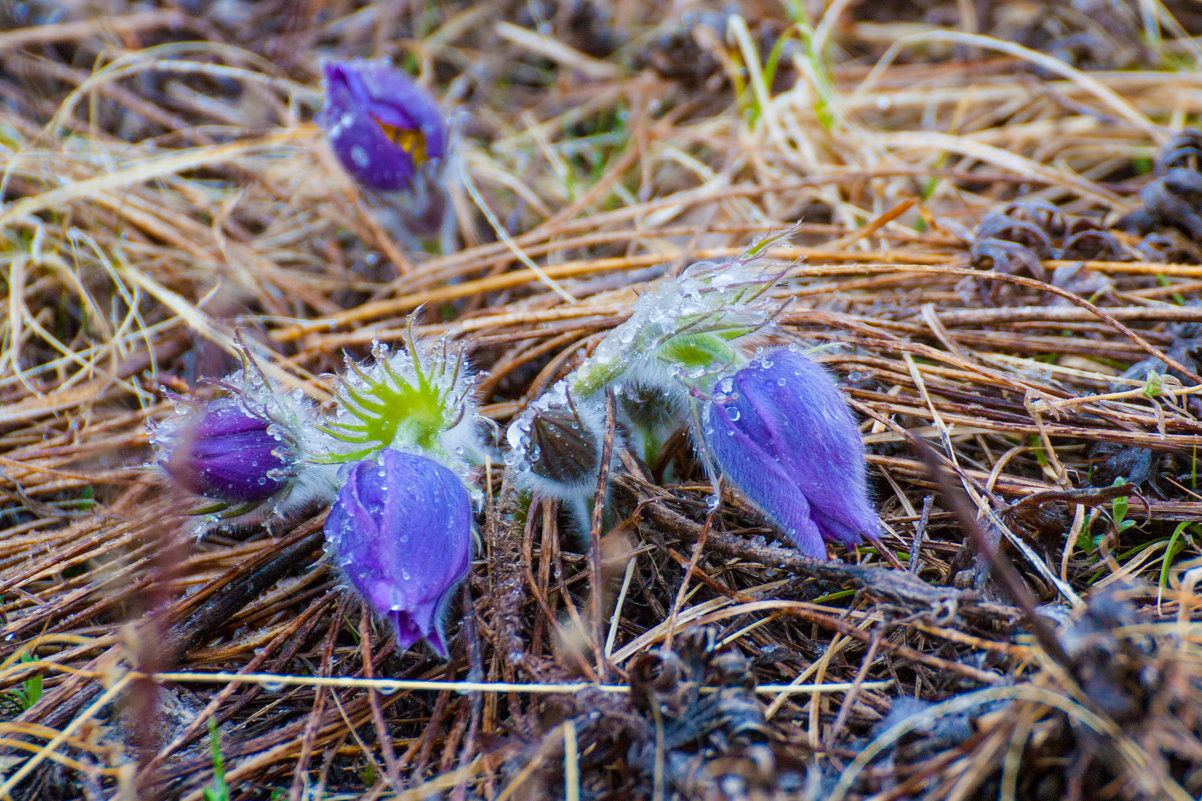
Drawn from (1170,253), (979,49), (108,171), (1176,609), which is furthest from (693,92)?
(1176,609)

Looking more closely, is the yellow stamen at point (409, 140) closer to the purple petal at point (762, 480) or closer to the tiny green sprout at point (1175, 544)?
the purple petal at point (762, 480)

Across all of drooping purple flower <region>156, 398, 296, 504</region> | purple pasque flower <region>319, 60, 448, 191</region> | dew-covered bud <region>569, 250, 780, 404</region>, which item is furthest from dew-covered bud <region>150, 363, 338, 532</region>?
purple pasque flower <region>319, 60, 448, 191</region>

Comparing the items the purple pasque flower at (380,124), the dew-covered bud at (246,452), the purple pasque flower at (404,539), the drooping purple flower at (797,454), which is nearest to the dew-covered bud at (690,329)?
→ the drooping purple flower at (797,454)

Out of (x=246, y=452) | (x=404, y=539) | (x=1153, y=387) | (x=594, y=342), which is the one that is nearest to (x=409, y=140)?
(x=594, y=342)

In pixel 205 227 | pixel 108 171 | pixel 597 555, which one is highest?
pixel 108 171

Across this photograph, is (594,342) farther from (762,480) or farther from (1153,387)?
(1153,387)

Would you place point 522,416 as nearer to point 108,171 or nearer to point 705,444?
point 705,444
